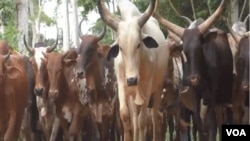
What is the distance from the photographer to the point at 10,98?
8391 millimetres

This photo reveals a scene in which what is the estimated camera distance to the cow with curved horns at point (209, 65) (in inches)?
316

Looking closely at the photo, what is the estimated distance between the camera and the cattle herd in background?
771 cm

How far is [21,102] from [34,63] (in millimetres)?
1022

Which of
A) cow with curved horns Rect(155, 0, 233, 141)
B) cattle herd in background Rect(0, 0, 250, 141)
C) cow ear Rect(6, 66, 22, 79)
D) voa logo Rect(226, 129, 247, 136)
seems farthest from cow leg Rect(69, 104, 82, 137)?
voa logo Rect(226, 129, 247, 136)

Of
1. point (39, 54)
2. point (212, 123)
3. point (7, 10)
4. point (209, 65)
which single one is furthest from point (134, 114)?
point (7, 10)

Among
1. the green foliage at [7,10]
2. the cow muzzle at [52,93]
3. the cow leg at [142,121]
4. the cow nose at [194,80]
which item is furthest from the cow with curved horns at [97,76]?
the green foliage at [7,10]

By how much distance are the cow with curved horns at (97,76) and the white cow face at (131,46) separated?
63.4 inches

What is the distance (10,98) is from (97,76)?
1.73 m

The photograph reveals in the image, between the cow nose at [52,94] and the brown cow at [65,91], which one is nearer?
the cow nose at [52,94]

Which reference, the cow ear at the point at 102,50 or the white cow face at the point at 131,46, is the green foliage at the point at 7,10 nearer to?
the cow ear at the point at 102,50

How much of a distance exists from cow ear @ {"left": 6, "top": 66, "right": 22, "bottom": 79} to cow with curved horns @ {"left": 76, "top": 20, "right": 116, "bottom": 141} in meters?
0.90

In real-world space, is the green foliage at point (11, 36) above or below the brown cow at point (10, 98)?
above

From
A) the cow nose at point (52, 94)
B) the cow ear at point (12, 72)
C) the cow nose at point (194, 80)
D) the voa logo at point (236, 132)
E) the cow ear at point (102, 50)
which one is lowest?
the voa logo at point (236, 132)

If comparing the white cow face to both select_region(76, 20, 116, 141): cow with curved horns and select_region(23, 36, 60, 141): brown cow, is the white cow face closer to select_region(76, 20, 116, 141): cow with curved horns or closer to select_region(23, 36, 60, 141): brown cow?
select_region(76, 20, 116, 141): cow with curved horns
